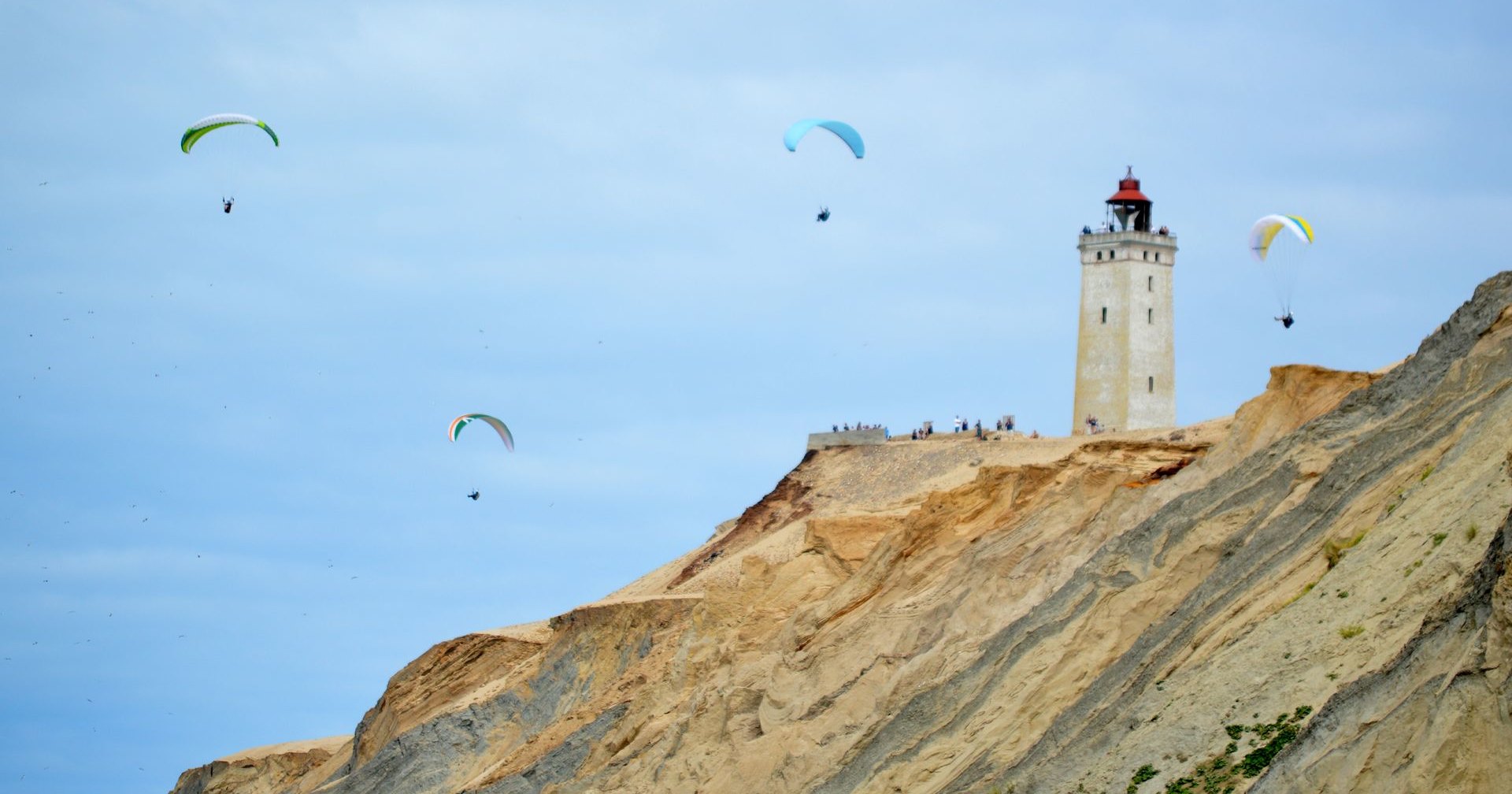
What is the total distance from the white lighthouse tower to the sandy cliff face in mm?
7371

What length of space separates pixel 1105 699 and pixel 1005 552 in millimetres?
12182

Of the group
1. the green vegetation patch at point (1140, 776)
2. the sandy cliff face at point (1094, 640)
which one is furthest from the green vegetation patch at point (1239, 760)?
the green vegetation patch at point (1140, 776)

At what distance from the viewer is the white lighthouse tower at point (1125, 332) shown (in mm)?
74688

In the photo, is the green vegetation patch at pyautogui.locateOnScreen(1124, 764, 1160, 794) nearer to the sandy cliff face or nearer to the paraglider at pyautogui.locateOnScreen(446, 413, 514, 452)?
the sandy cliff face

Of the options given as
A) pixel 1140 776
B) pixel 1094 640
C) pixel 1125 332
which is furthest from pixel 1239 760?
pixel 1125 332

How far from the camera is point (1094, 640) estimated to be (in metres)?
36.9

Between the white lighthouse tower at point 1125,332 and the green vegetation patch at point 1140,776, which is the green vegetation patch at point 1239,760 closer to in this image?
the green vegetation patch at point 1140,776

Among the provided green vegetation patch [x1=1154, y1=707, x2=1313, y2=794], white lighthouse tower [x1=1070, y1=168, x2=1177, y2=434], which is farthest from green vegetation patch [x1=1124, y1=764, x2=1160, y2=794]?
white lighthouse tower [x1=1070, y1=168, x2=1177, y2=434]

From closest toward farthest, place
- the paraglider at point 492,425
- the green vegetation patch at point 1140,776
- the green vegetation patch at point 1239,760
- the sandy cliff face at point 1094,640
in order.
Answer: the sandy cliff face at point 1094,640
the green vegetation patch at point 1239,760
the green vegetation patch at point 1140,776
the paraglider at point 492,425

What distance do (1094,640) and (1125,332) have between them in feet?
129

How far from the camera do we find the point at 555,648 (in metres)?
62.7

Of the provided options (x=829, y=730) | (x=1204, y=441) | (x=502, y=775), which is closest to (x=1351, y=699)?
(x=829, y=730)

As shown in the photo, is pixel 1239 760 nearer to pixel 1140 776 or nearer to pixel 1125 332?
pixel 1140 776

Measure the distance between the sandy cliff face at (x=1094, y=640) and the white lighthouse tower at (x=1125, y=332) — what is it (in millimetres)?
7371
